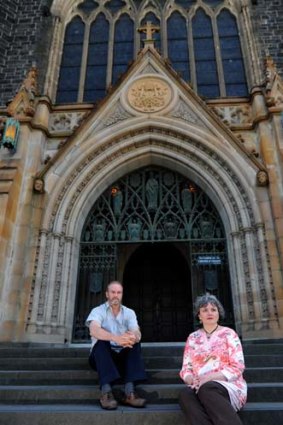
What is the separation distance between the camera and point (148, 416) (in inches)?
128

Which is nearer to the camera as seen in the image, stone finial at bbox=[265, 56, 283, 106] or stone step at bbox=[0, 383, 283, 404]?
stone step at bbox=[0, 383, 283, 404]

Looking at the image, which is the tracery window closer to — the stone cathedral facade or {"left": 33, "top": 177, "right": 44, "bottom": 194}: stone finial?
the stone cathedral facade

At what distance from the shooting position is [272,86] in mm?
9234

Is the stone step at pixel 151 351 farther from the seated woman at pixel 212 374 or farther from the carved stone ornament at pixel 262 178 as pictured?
the carved stone ornament at pixel 262 178

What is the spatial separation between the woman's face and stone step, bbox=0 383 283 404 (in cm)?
99

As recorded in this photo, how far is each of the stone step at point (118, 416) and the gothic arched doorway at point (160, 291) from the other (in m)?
8.38

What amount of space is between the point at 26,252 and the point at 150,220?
3.00m

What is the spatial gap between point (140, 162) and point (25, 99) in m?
3.38

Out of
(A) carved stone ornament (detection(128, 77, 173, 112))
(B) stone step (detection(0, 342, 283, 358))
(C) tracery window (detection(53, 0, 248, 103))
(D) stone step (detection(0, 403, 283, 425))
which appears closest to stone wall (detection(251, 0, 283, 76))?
(C) tracery window (detection(53, 0, 248, 103))

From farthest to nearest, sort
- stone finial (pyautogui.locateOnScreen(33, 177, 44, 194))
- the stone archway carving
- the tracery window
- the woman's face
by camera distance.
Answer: the tracery window < stone finial (pyautogui.locateOnScreen(33, 177, 44, 194)) < the stone archway carving < the woman's face

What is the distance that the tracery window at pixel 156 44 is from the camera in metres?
10.9

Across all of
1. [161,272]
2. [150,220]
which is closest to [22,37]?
[150,220]

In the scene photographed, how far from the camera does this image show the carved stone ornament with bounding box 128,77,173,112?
9.56m

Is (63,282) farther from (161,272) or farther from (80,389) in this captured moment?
(161,272)
